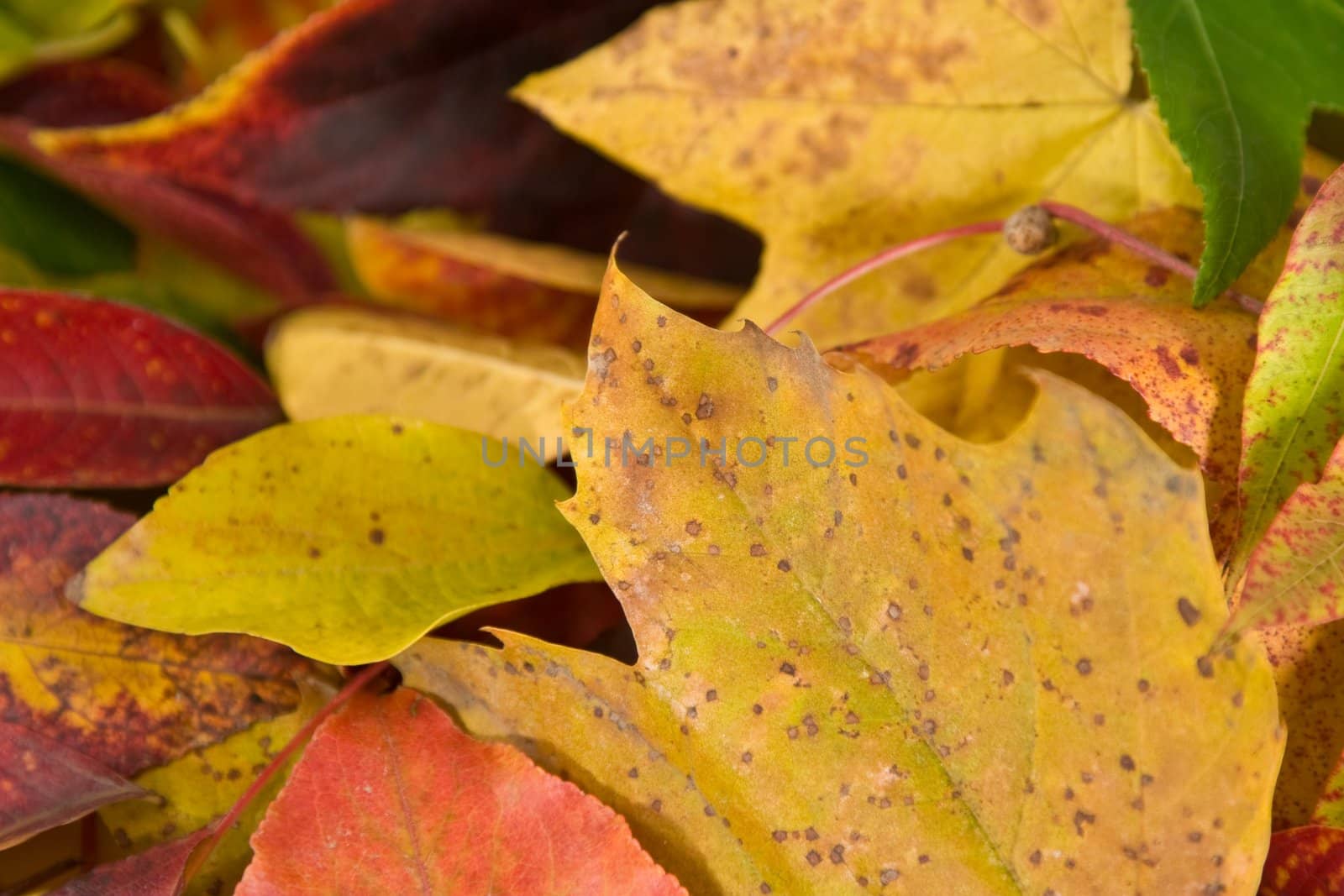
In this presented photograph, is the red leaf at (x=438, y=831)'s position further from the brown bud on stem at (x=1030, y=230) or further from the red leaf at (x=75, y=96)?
the red leaf at (x=75, y=96)

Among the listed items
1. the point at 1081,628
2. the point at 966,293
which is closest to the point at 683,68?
the point at 966,293

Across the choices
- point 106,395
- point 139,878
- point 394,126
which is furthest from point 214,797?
point 394,126

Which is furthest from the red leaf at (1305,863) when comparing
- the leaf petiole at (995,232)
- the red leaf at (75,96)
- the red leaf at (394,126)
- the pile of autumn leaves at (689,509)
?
the red leaf at (75,96)

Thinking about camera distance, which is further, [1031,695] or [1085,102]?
[1085,102]

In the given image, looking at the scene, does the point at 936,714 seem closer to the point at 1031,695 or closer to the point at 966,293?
the point at 1031,695

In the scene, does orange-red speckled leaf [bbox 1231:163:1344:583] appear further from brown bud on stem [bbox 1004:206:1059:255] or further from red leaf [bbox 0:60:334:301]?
red leaf [bbox 0:60:334:301]

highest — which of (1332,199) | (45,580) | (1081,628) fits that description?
(1332,199)

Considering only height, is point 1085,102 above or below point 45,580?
above
